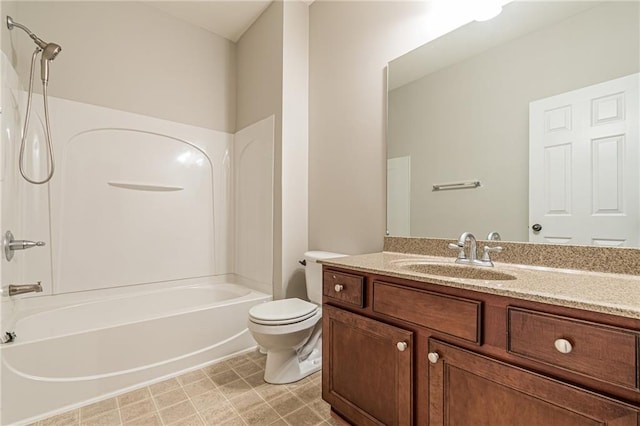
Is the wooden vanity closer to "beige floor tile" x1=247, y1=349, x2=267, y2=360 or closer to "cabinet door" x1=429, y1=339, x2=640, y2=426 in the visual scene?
"cabinet door" x1=429, y1=339, x2=640, y2=426

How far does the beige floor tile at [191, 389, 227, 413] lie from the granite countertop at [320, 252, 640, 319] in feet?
3.69

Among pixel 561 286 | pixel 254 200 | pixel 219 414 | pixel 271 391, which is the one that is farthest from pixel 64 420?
pixel 561 286

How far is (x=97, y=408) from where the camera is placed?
1.57m

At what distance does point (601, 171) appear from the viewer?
3.46 ft

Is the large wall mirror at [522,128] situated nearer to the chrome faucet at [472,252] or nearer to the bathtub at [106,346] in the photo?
the chrome faucet at [472,252]

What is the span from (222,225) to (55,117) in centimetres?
146

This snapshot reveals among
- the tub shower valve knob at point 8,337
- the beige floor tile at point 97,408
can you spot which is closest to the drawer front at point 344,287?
the beige floor tile at point 97,408

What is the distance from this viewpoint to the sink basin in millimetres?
1137

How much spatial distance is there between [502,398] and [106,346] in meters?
1.98

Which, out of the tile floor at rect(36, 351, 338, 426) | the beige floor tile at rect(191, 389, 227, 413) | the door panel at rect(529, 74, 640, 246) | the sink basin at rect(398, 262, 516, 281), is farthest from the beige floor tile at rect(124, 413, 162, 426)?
the door panel at rect(529, 74, 640, 246)

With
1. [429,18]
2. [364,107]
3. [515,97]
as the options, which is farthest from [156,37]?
[515,97]

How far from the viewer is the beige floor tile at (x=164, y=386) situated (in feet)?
5.63

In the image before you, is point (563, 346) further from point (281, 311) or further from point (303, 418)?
point (281, 311)

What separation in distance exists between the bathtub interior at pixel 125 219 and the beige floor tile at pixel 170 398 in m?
0.19
